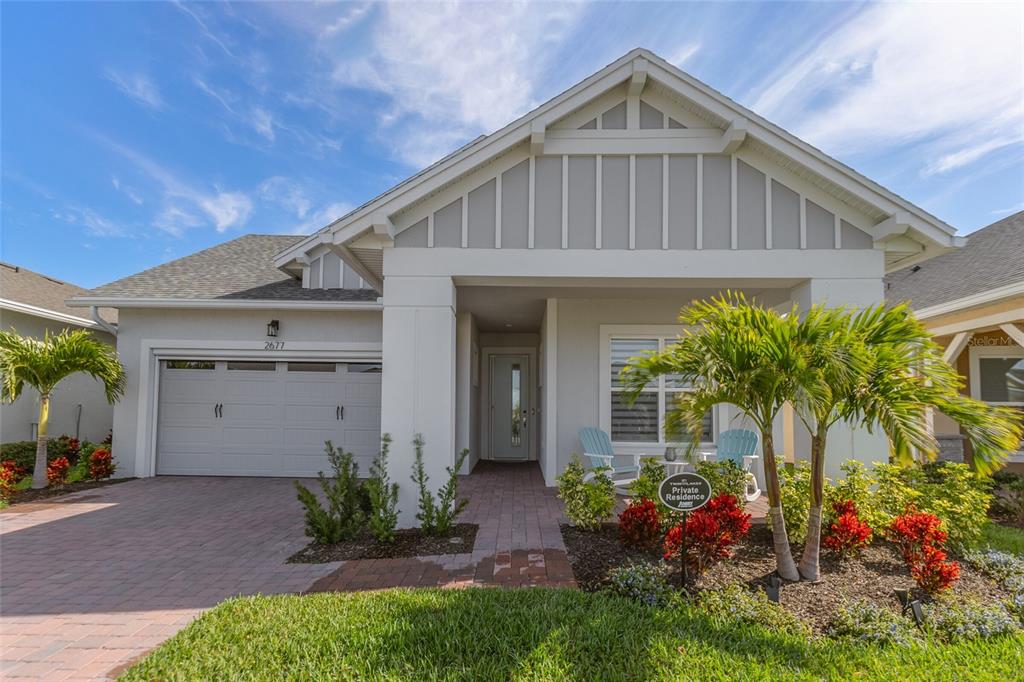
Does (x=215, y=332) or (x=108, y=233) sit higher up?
(x=108, y=233)

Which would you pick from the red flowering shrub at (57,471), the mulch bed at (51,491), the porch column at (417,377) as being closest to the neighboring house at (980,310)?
the porch column at (417,377)

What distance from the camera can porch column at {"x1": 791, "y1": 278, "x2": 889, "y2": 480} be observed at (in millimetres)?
5844

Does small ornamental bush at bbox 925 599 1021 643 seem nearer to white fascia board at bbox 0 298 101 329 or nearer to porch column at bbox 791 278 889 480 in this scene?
porch column at bbox 791 278 889 480

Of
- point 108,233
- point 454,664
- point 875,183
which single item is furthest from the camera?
point 108,233

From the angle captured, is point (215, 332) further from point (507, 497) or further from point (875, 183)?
point (875, 183)

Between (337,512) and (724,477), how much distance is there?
431 cm

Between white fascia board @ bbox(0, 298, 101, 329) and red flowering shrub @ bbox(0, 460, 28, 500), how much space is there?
9.55ft

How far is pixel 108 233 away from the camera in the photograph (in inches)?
697

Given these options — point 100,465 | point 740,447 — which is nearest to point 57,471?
point 100,465

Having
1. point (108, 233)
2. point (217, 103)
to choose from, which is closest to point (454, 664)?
point (217, 103)

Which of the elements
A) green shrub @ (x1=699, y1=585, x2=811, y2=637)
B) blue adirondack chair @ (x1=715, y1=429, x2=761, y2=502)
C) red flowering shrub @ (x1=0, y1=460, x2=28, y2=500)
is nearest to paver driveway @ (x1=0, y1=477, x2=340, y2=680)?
red flowering shrub @ (x1=0, y1=460, x2=28, y2=500)

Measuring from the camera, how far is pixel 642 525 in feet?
15.2

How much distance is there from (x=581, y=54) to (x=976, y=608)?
7.91m

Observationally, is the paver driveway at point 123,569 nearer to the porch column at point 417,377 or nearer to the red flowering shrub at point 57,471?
the red flowering shrub at point 57,471
